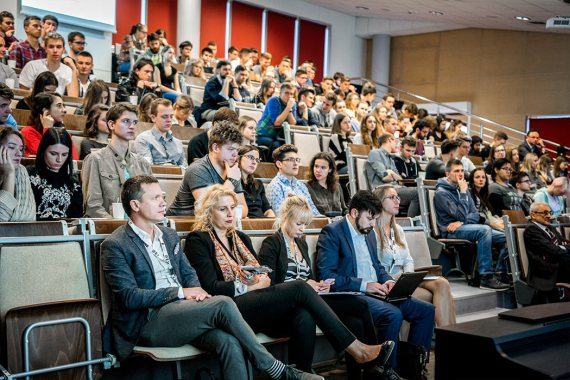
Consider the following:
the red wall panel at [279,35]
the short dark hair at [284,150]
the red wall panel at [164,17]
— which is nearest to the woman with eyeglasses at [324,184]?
the short dark hair at [284,150]

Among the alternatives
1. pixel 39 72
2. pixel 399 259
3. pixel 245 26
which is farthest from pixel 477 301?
pixel 245 26

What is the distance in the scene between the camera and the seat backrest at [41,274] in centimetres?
248

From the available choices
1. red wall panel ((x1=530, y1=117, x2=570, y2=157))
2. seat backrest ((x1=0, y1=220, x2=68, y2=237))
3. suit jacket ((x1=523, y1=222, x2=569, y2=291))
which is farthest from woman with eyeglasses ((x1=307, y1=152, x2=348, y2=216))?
red wall panel ((x1=530, y1=117, x2=570, y2=157))

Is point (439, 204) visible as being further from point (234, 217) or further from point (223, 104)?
point (234, 217)

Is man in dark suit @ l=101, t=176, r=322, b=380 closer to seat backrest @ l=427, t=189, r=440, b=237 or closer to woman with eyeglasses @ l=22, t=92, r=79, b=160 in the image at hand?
woman with eyeglasses @ l=22, t=92, r=79, b=160

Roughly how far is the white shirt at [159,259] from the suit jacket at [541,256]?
3.41m

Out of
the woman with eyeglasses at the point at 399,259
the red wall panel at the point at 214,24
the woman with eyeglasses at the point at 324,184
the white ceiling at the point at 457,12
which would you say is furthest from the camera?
the red wall panel at the point at 214,24

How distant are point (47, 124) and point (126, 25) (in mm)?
7309

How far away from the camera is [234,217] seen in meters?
3.14

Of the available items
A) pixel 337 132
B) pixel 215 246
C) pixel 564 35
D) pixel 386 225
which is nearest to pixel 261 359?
pixel 215 246

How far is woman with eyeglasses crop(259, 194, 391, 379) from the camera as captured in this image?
3.29 m

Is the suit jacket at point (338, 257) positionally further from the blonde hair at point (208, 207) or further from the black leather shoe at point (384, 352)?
the blonde hair at point (208, 207)

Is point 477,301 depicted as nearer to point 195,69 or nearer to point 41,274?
point 41,274

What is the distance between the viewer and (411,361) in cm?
343
